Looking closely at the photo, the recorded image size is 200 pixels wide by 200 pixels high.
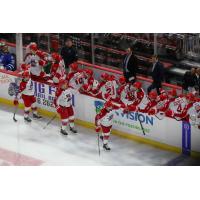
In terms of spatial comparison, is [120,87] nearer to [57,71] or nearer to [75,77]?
[75,77]

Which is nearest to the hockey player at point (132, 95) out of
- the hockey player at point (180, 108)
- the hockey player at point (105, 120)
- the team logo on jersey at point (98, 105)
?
the hockey player at point (105, 120)

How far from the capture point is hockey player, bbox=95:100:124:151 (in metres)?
9.40

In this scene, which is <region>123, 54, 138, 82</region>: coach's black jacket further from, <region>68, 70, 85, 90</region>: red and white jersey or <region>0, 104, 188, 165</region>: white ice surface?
<region>0, 104, 188, 165</region>: white ice surface

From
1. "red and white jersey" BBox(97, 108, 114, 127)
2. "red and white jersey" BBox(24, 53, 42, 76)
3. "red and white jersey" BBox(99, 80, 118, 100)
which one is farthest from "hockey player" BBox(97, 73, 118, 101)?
"red and white jersey" BBox(24, 53, 42, 76)

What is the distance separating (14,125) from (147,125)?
1.41 m

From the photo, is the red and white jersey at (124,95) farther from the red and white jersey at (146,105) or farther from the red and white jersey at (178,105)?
the red and white jersey at (178,105)

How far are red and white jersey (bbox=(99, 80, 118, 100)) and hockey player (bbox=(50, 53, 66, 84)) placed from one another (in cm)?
43

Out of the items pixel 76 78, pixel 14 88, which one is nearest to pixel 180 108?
pixel 76 78

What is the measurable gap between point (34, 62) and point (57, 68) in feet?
0.86

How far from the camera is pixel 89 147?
946cm

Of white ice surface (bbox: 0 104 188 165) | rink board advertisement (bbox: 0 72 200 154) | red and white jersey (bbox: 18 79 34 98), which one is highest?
red and white jersey (bbox: 18 79 34 98)

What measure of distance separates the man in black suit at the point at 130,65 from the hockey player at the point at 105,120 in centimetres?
34

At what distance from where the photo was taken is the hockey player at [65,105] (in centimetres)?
951
